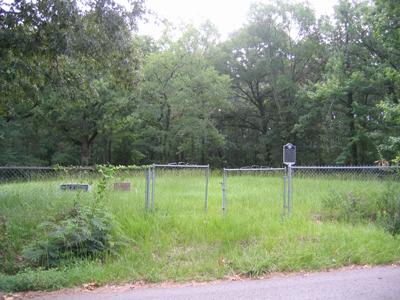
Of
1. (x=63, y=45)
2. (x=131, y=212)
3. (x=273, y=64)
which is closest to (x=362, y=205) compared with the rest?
(x=131, y=212)

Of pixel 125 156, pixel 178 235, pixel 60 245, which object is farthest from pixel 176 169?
pixel 125 156

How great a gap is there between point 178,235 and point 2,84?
644 cm

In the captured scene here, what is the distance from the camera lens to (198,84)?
21766 millimetres

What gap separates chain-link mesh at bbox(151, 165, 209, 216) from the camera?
255 inches

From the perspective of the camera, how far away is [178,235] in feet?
18.4

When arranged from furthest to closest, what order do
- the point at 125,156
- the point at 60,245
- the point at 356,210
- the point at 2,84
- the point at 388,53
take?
the point at 125,156, the point at 388,53, the point at 2,84, the point at 356,210, the point at 60,245

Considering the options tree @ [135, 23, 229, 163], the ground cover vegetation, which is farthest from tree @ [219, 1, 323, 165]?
the ground cover vegetation

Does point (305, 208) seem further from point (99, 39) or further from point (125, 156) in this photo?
point (125, 156)

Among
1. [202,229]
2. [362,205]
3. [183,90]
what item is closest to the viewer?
[202,229]

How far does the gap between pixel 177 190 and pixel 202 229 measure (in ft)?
4.48

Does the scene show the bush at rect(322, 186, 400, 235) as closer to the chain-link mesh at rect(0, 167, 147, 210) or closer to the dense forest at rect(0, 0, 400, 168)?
the dense forest at rect(0, 0, 400, 168)

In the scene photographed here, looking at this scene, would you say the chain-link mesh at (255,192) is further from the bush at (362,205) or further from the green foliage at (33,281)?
the green foliage at (33,281)

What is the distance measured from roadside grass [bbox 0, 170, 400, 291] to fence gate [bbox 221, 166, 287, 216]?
25 mm

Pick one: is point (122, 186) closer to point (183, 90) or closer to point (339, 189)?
point (339, 189)
